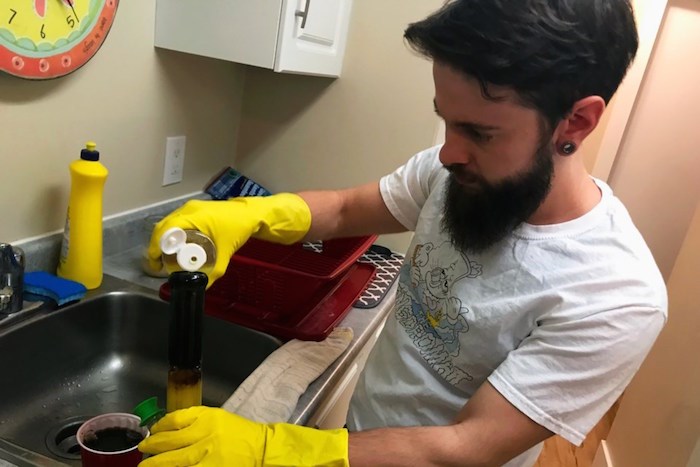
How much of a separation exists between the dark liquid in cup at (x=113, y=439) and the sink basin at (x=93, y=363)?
14cm

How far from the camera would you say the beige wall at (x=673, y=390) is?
1634 mm

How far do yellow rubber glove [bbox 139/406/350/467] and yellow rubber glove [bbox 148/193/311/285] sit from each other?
243 millimetres

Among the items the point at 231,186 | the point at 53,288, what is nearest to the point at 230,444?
the point at 53,288

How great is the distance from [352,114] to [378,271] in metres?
0.44

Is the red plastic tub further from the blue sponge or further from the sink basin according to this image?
the blue sponge

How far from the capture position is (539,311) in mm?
768

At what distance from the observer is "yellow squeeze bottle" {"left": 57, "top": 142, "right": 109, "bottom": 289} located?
1.07 m

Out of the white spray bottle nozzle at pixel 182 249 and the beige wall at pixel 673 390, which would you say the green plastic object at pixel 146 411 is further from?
the beige wall at pixel 673 390

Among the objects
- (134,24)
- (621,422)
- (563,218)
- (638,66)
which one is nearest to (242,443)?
(563,218)

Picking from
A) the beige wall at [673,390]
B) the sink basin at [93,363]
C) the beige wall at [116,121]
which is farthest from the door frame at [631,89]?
the sink basin at [93,363]

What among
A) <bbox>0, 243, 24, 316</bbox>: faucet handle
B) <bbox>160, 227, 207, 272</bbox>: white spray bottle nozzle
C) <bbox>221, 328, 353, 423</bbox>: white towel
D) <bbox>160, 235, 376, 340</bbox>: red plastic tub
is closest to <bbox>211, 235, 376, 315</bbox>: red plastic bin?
<bbox>160, 235, 376, 340</bbox>: red plastic tub

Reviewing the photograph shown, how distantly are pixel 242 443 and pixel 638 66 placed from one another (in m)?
3.15

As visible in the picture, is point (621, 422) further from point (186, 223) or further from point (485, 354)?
point (186, 223)

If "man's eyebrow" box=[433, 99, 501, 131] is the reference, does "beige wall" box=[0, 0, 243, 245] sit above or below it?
below
